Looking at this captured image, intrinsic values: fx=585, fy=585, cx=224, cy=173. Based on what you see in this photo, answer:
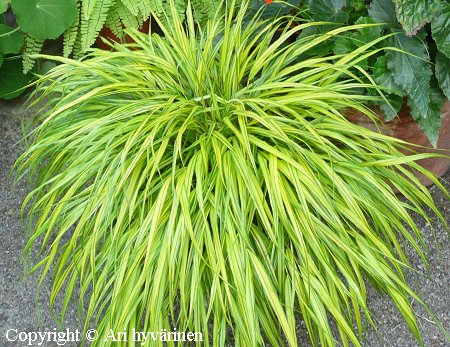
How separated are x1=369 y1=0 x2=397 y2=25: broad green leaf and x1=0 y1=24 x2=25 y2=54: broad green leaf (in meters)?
1.49

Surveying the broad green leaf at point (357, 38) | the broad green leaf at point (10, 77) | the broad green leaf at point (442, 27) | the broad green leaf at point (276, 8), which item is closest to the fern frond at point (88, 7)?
the broad green leaf at point (10, 77)

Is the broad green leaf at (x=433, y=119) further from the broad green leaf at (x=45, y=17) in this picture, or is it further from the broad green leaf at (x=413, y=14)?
the broad green leaf at (x=45, y=17)

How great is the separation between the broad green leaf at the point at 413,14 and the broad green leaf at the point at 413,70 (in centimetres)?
9

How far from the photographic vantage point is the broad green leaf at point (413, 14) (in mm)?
1751

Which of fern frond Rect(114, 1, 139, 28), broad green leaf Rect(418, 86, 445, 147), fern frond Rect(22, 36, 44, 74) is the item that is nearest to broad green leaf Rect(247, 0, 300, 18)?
broad green leaf Rect(418, 86, 445, 147)

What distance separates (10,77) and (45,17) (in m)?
0.42

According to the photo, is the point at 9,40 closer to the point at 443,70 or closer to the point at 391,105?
the point at 391,105

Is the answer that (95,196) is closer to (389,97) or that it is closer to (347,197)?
(347,197)

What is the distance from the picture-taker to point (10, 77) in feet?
8.77

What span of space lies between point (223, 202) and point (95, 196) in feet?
1.19

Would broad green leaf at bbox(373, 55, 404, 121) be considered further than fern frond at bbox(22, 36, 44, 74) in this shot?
No

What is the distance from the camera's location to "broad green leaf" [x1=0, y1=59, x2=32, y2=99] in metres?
2.66

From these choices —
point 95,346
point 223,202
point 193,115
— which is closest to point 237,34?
point 193,115

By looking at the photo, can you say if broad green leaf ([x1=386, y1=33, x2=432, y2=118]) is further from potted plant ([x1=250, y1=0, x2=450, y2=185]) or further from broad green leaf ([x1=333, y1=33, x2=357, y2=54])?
broad green leaf ([x1=333, y1=33, x2=357, y2=54])
